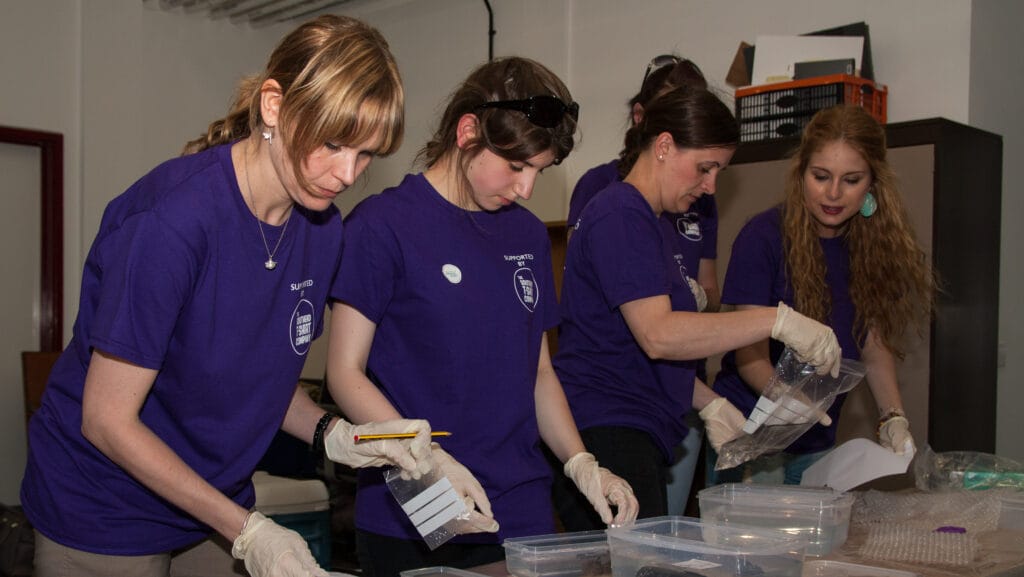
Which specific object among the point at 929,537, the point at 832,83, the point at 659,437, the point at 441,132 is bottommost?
the point at 929,537

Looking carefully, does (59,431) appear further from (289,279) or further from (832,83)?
(832,83)

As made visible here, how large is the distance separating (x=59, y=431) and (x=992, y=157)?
9.80 ft

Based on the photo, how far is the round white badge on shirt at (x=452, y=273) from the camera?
1505 mm

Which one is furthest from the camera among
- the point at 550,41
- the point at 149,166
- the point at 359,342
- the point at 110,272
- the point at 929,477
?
the point at 149,166

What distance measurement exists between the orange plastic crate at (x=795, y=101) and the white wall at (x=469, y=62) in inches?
9.1

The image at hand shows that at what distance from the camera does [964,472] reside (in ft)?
6.79

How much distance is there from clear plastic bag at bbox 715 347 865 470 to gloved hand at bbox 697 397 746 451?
0.29 feet

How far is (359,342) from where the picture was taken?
148 centimetres

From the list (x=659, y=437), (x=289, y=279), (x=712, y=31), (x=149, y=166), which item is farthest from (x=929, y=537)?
(x=149, y=166)

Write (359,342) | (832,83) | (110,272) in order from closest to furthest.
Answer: (110,272)
(359,342)
(832,83)

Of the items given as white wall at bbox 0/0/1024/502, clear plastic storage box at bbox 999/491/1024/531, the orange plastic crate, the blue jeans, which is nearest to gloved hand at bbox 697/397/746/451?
the blue jeans

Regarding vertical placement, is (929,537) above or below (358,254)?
below

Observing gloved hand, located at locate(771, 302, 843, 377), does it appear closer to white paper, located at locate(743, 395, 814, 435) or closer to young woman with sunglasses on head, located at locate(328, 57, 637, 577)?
white paper, located at locate(743, 395, 814, 435)

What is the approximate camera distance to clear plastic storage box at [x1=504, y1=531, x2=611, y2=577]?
133cm
